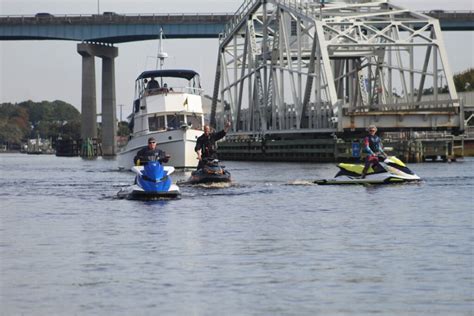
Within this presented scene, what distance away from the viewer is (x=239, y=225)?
27.7 m

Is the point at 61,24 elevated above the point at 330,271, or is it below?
above

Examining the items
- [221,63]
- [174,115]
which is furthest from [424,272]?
[221,63]

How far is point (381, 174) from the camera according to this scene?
41406 mm

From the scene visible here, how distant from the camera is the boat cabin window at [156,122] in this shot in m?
63.6

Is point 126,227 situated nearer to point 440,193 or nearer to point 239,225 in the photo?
point 239,225

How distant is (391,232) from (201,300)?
29.8 feet

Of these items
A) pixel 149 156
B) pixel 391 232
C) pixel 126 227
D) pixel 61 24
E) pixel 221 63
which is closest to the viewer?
pixel 391 232

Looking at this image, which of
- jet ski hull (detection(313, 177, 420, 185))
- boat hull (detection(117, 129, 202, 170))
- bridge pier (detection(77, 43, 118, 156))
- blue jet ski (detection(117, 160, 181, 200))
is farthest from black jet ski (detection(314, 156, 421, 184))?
bridge pier (detection(77, 43, 118, 156))

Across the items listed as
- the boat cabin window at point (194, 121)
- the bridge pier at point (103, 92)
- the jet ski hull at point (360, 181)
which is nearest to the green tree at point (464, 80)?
the bridge pier at point (103, 92)

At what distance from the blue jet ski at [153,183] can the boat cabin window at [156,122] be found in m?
27.8

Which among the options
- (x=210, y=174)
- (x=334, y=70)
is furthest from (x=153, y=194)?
(x=334, y=70)

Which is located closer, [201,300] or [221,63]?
[201,300]

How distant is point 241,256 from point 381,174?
20279mm

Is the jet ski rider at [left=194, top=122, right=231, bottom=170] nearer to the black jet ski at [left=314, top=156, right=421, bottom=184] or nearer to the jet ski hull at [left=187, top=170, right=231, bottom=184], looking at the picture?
the jet ski hull at [left=187, top=170, right=231, bottom=184]
